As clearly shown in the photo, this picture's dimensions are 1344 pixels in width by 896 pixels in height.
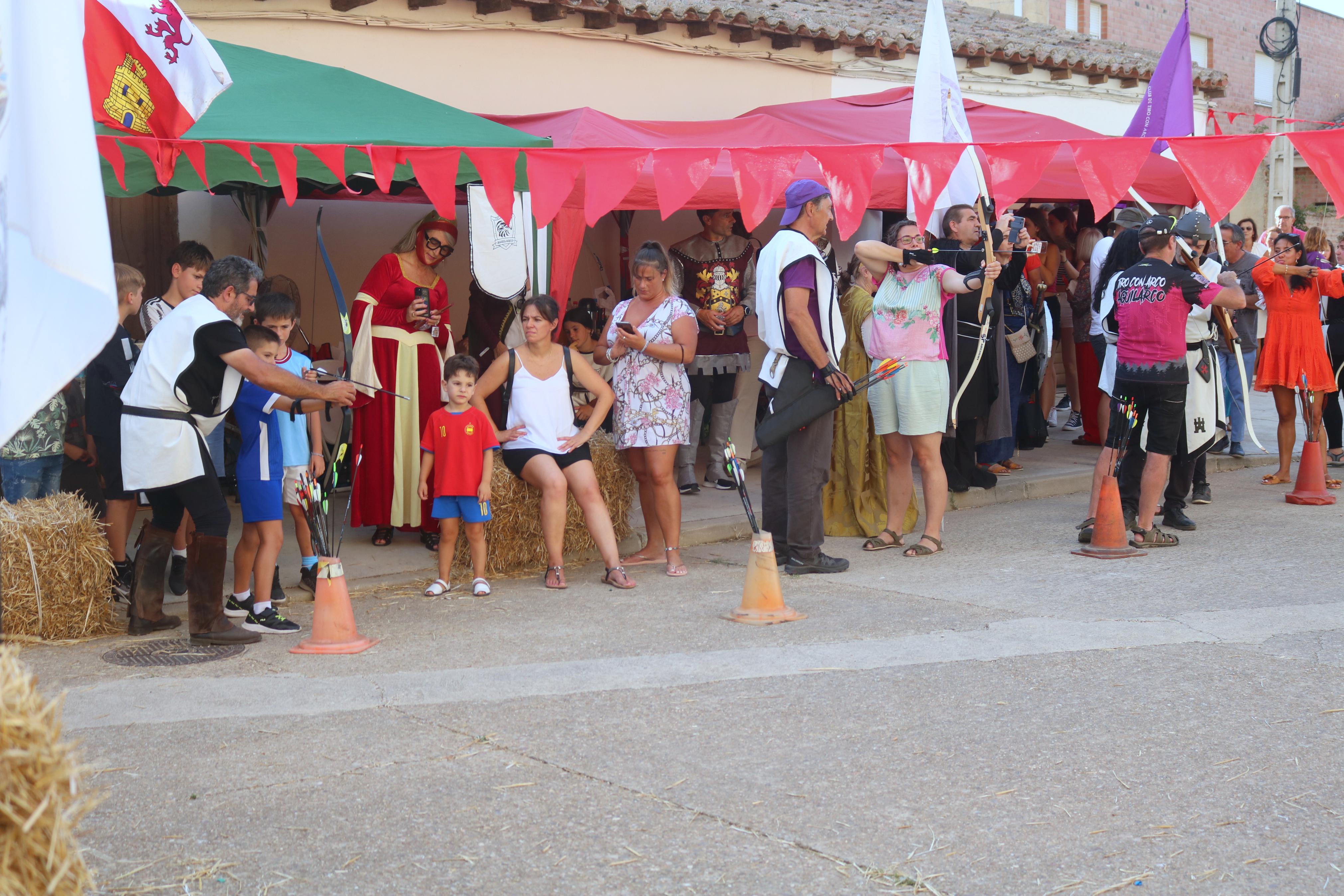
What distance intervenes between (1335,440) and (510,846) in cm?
943

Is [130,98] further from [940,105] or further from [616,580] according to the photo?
[940,105]

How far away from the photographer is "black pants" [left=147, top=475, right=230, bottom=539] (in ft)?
18.4

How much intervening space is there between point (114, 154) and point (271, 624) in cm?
→ 256

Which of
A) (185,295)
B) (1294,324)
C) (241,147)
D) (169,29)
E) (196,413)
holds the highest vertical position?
(169,29)

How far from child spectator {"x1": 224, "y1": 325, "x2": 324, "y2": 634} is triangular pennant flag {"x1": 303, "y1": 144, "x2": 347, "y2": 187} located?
3.34ft

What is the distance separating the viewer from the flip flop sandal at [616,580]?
6742 millimetres

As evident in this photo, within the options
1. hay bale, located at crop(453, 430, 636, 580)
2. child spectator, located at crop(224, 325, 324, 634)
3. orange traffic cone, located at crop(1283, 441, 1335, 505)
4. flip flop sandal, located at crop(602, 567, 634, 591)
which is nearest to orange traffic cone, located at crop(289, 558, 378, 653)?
child spectator, located at crop(224, 325, 324, 634)

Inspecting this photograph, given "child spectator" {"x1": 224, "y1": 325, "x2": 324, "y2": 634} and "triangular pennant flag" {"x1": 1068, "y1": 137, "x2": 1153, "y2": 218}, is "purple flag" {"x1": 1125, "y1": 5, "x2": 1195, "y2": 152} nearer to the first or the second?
"triangular pennant flag" {"x1": 1068, "y1": 137, "x2": 1153, "y2": 218}

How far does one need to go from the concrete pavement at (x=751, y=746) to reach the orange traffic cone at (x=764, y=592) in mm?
149

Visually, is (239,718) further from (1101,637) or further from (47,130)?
(1101,637)

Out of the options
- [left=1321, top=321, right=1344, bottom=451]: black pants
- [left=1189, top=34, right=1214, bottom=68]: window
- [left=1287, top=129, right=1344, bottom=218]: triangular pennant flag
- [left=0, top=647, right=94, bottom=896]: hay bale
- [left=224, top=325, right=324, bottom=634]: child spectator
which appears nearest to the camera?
[left=0, top=647, right=94, bottom=896]: hay bale

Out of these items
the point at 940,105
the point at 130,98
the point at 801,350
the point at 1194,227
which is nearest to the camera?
the point at 130,98

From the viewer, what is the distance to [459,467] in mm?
6562

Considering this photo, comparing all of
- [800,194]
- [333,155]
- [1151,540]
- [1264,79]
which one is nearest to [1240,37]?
[1264,79]
